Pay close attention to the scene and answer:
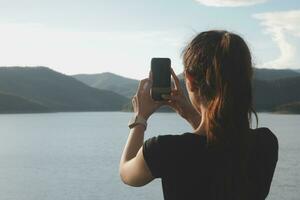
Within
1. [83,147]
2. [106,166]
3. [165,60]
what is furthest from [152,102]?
[83,147]

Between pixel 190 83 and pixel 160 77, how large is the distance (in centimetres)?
26

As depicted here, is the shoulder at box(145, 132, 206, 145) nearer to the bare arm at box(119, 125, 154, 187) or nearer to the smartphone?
the bare arm at box(119, 125, 154, 187)

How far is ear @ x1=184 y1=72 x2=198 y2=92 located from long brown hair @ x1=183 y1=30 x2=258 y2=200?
0.04ft

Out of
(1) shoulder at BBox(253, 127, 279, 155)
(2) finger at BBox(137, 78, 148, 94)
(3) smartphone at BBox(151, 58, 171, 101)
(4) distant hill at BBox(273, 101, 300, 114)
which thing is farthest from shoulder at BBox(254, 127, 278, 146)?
(4) distant hill at BBox(273, 101, 300, 114)

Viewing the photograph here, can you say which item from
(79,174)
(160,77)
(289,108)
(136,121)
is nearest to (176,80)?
(160,77)

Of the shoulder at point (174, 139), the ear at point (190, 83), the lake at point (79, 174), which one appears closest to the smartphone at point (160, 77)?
the ear at point (190, 83)

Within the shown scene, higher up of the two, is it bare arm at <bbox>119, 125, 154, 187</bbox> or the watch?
the watch

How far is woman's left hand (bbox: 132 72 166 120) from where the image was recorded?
109 inches

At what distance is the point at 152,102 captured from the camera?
2762 mm

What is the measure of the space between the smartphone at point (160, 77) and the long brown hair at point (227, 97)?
0.22 metres

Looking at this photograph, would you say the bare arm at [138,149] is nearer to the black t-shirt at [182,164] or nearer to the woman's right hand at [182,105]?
the black t-shirt at [182,164]

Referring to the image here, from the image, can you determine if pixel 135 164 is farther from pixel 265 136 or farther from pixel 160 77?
pixel 265 136

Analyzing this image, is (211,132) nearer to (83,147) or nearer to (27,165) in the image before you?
(27,165)

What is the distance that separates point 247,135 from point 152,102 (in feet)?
1.59
